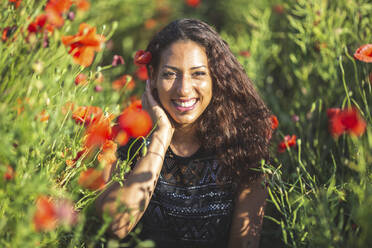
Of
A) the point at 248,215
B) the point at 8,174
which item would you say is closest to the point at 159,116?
the point at 248,215

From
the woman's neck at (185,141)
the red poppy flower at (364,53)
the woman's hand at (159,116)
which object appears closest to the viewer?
the red poppy flower at (364,53)

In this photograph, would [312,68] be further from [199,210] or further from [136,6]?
[136,6]

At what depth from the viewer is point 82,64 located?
1.45m

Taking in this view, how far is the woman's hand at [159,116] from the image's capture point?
1.83 metres

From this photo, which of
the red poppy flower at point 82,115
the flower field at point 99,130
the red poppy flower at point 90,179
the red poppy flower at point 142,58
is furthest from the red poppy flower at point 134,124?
the red poppy flower at point 142,58

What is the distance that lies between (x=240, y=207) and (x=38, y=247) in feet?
3.59

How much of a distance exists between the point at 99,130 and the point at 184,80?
0.57m

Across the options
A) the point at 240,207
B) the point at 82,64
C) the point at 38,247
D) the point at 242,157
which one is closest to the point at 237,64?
the point at 242,157

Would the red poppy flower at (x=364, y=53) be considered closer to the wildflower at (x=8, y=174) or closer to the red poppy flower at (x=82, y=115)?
the red poppy flower at (x=82, y=115)

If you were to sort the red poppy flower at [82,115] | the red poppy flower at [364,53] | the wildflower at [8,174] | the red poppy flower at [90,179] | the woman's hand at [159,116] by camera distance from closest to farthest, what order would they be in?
1. the wildflower at [8,174]
2. the red poppy flower at [90,179]
3. the red poppy flower at [82,115]
4. the red poppy flower at [364,53]
5. the woman's hand at [159,116]

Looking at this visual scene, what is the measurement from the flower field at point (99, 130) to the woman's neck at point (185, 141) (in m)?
0.25

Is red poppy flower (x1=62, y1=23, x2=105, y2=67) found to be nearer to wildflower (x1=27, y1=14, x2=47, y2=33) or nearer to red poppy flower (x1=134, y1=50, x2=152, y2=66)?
wildflower (x1=27, y1=14, x2=47, y2=33)

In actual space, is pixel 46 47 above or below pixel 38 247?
above

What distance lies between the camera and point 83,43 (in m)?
1.41
